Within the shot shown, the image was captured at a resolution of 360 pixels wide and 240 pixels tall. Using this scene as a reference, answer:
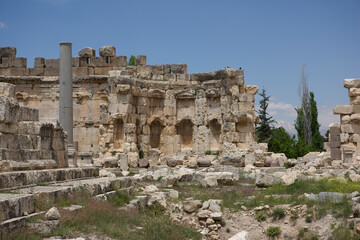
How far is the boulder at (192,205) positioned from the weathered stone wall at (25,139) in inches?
136

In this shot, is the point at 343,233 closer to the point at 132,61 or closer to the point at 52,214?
the point at 52,214

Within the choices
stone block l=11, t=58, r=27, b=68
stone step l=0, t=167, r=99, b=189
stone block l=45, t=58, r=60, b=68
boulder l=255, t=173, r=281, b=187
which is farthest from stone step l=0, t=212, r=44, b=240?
stone block l=11, t=58, r=27, b=68

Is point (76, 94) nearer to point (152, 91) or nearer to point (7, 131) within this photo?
point (152, 91)

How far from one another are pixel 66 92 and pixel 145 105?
5.04 m

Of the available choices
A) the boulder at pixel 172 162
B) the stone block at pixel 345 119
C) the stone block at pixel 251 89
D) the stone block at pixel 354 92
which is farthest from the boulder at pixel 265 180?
the stone block at pixel 251 89

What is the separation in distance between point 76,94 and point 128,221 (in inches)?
674

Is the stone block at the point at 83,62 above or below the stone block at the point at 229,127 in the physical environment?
above

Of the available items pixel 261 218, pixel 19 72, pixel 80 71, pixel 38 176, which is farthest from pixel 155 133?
pixel 38 176

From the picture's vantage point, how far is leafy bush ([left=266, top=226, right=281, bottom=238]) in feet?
34.0

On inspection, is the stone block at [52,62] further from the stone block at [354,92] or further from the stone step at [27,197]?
the stone block at [354,92]

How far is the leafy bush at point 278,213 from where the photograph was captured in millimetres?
10922

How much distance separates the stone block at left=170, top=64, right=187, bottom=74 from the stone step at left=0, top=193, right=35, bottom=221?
59.5 feet

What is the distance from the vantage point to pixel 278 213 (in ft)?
36.1

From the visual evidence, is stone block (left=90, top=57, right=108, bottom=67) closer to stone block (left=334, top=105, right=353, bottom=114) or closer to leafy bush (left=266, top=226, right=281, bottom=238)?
stone block (left=334, top=105, right=353, bottom=114)
